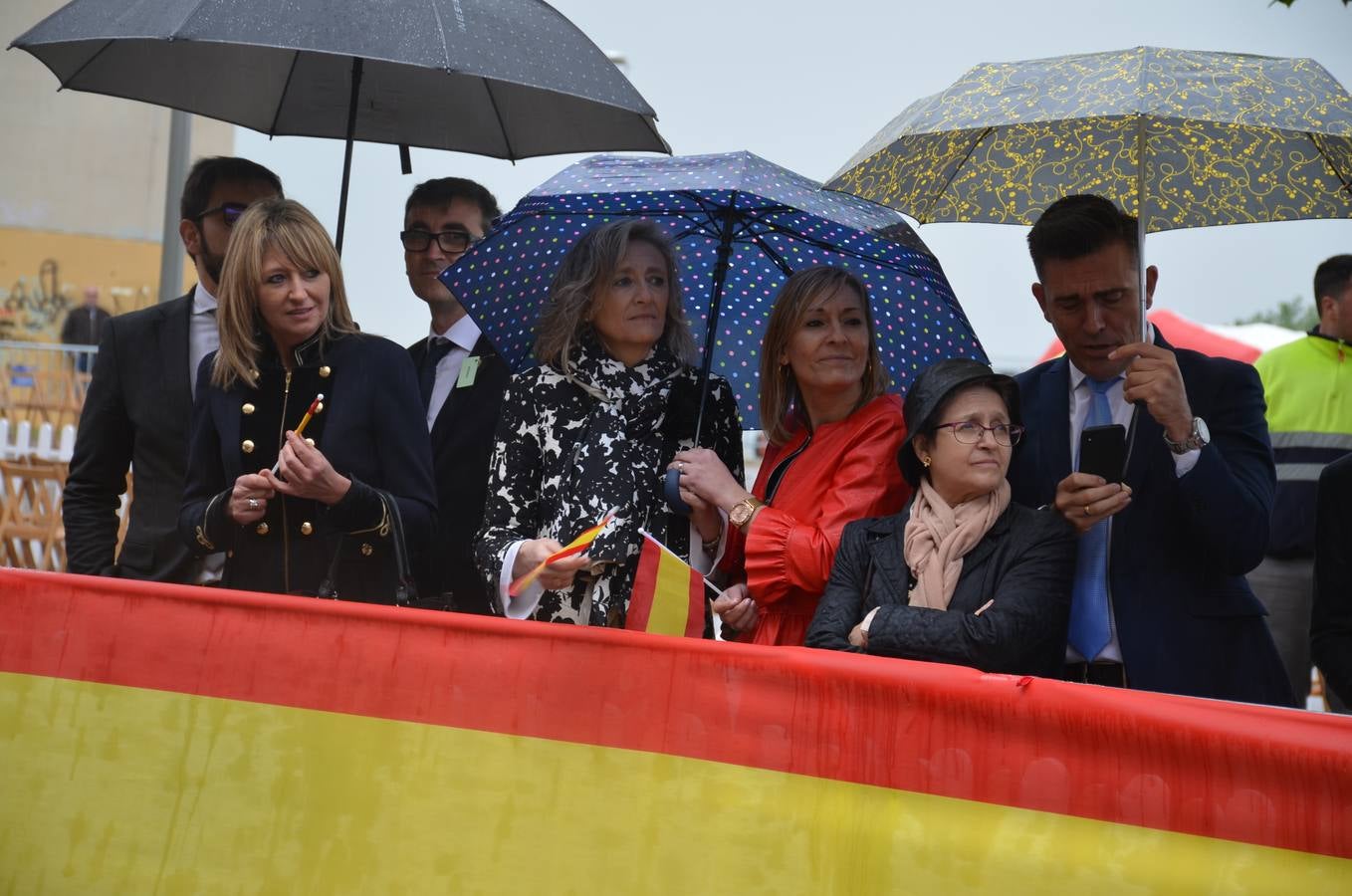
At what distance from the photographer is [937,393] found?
3207 mm

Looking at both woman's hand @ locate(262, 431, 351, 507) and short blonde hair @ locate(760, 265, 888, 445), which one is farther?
short blonde hair @ locate(760, 265, 888, 445)

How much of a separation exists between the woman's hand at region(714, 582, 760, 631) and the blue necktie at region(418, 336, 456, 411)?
148 centimetres

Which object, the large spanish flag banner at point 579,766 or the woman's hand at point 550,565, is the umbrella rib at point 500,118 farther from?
the large spanish flag banner at point 579,766

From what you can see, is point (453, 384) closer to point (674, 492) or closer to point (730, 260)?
point (730, 260)

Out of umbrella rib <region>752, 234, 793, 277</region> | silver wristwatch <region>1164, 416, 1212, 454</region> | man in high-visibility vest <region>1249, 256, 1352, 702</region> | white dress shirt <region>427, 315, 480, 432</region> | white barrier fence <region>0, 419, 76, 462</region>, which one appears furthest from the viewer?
white barrier fence <region>0, 419, 76, 462</region>

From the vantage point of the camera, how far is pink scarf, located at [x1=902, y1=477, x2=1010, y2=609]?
9.93 ft

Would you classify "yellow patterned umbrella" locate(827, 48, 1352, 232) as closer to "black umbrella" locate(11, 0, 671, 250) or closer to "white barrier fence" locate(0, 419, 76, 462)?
"black umbrella" locate(11, 0, 671, 250)

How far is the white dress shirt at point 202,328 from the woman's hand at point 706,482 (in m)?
1.39

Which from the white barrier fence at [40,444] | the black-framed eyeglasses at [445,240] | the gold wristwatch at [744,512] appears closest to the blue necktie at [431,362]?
the black-framed eyeglasses at [445,240]

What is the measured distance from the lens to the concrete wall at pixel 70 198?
18.0m

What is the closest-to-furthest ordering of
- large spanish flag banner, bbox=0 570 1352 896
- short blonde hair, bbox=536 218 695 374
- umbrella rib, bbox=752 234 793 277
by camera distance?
large spanish flag banner, bbox=0 570 1352 896, short blonde hair, bbox=536 218 695 374, umbrella rib, bbox=752 234 793 277

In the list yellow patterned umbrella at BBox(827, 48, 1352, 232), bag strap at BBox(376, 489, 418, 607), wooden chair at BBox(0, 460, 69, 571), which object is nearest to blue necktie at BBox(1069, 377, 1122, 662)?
yellow patterned umbrella at BBox(827, 48, 1352, 232)

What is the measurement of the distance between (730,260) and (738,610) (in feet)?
3.93

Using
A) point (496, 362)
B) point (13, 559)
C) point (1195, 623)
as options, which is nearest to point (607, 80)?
point (496, 362)
